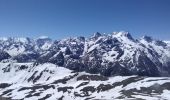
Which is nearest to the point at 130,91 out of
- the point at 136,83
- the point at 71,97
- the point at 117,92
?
the point at 117,92

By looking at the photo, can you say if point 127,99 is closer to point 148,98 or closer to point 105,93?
point 148,98

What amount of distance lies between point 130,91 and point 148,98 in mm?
24566

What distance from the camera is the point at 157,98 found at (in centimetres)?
15225

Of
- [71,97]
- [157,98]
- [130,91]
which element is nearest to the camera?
[157,98]

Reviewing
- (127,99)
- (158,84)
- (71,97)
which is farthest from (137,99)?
(71,97)

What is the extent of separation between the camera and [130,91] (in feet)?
584

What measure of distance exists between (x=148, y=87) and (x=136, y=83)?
15.3 m

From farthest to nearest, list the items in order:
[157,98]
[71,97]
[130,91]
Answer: [71,97] → [130,91] → [157,98]

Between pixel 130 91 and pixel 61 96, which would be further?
pixel 61 96

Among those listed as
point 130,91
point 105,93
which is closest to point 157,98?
point 130,91

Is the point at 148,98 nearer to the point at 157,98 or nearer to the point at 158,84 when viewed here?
the point at 157,98

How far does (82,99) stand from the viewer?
593ft

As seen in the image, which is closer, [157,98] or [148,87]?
[157,98]

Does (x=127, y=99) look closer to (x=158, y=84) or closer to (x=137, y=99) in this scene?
(x=137, y=99)
